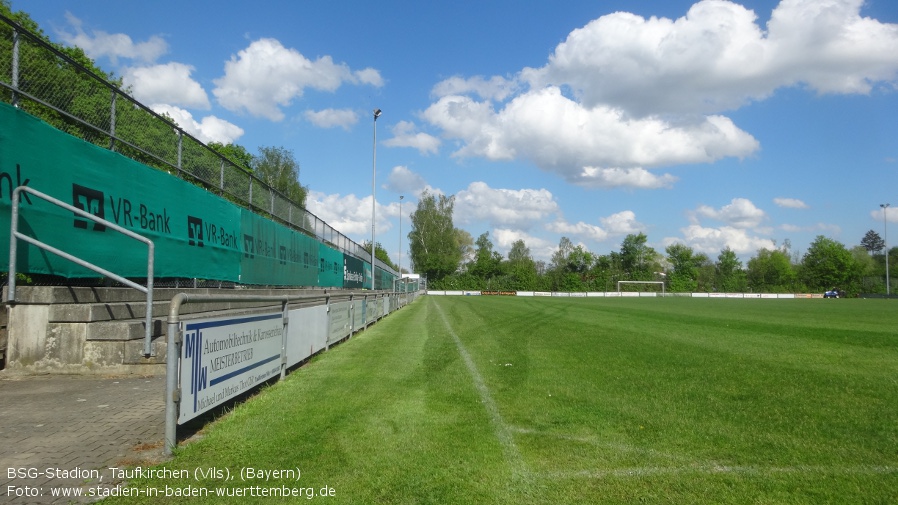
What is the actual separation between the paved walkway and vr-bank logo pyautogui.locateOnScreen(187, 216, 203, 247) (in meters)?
4.36

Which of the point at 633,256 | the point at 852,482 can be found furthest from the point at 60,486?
the point at 633,256

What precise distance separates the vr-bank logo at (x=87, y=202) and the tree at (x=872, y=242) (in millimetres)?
198652

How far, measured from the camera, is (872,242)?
172 metres

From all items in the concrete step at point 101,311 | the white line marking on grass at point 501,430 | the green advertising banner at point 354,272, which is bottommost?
the white line marking on grass at point 501,430

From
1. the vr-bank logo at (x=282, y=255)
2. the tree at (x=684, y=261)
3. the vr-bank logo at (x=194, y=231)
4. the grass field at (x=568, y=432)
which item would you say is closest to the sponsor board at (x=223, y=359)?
the grass field at (x=568, y=432)

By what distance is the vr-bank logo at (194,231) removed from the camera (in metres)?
12.3

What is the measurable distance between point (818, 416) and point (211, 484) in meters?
6.17

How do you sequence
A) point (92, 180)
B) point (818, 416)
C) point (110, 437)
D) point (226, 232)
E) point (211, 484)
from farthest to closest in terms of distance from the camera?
1. point (226, 232)
2. point (92, 180)
3. point (818, 416)
4. point (110, 437)
5. point (211, 484)

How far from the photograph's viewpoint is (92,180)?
9.01 m

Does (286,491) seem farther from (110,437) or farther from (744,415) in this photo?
(744,415)

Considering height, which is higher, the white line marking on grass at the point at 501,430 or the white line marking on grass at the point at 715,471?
the white line marking on grass at the point at 715,471

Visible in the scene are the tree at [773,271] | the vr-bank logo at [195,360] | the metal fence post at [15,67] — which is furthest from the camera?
the tree at [773,271]

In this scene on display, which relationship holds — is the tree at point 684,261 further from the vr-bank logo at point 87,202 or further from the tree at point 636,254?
the vr-bank logo at point 87,202

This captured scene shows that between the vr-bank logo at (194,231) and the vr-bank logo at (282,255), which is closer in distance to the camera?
the vr-bank logo at (194,231)
